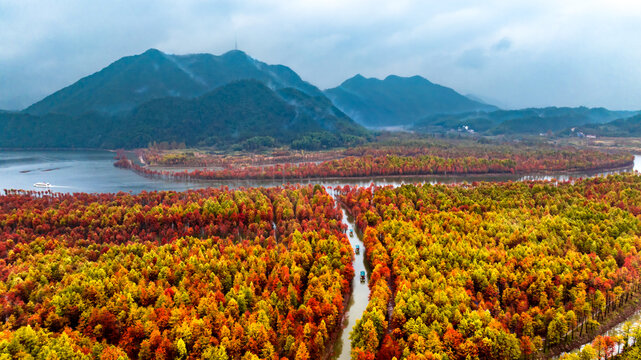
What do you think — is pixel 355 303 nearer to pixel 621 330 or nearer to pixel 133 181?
pixel 621 330

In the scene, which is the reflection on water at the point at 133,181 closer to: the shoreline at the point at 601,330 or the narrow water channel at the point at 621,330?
the shoreline at the point at 601,330

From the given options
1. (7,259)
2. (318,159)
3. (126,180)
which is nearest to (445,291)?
(7,259)

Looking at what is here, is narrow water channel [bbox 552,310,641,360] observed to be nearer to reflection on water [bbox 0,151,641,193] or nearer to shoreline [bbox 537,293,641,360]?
shoreline [bbox 537,293,641,360]

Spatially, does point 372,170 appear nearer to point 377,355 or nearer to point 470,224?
point 470,224

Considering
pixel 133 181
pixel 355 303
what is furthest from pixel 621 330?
pixel 133 181

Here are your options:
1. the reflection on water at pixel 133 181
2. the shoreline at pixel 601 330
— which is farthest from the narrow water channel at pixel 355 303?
the reflection on water at pixel 133 181

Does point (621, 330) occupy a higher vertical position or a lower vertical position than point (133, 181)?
lower

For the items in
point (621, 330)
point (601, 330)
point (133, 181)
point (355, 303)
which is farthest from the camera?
point (133, 181)

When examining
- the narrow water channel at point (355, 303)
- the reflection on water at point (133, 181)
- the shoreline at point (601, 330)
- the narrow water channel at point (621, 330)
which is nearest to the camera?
the narrow water channel at point (621, 330)
